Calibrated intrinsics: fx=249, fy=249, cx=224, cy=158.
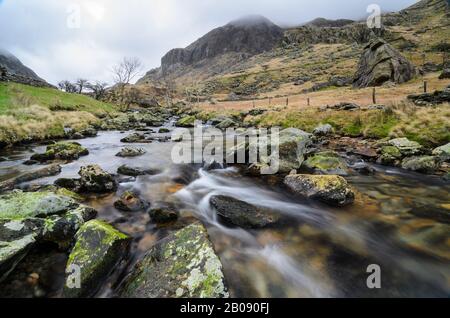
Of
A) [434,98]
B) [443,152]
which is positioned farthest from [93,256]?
[434,98]

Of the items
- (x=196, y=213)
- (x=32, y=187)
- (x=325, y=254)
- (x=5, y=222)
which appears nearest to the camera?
(x=5, y=222)

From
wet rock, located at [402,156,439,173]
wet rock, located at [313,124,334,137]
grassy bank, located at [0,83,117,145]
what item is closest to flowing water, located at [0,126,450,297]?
wet rock, located at [402,156,439,173]

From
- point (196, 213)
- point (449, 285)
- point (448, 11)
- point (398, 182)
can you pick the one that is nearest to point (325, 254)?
point (449, 285)

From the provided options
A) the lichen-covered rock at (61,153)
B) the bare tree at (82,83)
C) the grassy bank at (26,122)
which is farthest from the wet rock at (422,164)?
the bare tree at (82,83)

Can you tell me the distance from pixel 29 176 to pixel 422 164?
1542 centimetres

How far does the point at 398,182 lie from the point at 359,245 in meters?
5.21

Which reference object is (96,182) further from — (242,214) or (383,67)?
(383,67)

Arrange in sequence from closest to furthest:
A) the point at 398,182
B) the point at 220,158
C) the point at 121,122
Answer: the point at 398,182, the point at 220,158, the point at 121,122

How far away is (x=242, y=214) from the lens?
6855 millimetres

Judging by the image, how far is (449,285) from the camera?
14.6ft

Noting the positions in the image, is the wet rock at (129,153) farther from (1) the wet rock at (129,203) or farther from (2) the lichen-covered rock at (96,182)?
(1) the wet rock at (129,203)

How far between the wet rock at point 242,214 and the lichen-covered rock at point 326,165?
148 inches

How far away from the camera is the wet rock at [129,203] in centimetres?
721

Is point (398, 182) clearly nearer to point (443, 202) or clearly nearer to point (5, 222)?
point (443, 202)
